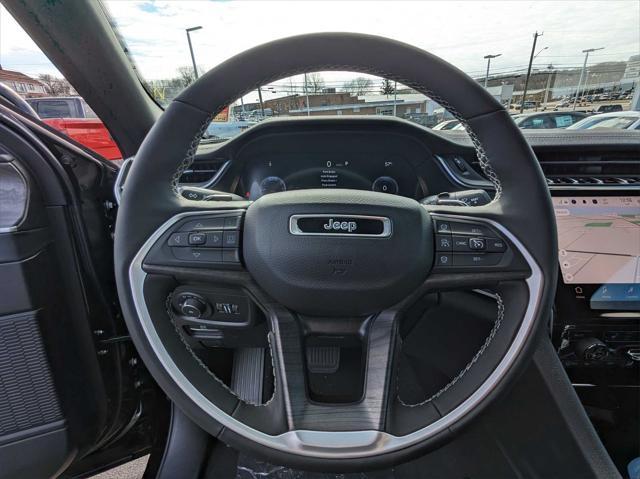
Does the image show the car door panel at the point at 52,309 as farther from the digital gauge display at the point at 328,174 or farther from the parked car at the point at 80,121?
the digital gauge display at the point at 328,174

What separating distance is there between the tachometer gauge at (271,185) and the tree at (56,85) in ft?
2.60

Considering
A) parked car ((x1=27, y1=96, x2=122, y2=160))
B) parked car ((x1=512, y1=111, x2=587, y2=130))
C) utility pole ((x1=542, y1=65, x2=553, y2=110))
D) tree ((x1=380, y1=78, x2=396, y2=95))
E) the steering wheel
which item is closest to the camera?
the steering wheel

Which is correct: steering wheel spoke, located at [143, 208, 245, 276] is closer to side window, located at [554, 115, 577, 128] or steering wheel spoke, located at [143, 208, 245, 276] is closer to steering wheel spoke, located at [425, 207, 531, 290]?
steering wheel spoke, located at [425, 207, 531, 290]

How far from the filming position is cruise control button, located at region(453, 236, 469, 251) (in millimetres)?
730

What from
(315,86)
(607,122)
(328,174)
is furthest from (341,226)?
(607,122)

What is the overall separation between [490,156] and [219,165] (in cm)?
129

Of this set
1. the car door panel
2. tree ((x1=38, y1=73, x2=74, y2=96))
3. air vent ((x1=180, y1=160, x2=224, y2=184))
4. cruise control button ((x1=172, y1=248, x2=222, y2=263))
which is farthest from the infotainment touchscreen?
tree ((x1=38, y1=73, x2=74, y2=96))

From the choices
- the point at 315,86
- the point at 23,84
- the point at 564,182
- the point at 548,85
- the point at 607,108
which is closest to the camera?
the point at 315,86

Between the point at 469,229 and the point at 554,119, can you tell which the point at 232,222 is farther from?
the point at 554,119

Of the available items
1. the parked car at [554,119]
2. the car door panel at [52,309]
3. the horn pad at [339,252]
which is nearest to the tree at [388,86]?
the horn pad at [339,252]

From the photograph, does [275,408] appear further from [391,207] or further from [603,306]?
[603,306]

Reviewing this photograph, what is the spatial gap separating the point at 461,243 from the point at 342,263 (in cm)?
23

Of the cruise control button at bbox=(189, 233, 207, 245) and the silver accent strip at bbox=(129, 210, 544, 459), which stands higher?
the cruise control button at bbox=(189, 233, 207, 245)

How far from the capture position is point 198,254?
74 centimetres
